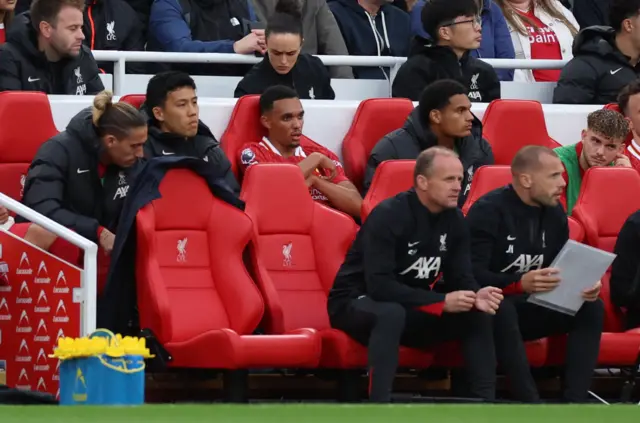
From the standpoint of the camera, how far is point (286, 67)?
9.55 m

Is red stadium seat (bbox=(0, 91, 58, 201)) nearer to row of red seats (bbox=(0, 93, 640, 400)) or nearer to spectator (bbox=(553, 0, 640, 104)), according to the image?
row of red seats (bbox=(0, 93, 640, 400))

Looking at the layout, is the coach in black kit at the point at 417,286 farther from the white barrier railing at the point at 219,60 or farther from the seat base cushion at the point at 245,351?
the white barrier railing at the point at 219,60

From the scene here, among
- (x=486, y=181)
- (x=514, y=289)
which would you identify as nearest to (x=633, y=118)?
(x=486, y=181)

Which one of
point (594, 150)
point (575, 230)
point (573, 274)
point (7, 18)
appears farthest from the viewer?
point (7, 18)

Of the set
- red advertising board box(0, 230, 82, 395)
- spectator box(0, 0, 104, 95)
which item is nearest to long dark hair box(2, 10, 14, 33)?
spectator box(0, 0, 104, 95)

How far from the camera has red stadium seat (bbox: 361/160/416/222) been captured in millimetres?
8656

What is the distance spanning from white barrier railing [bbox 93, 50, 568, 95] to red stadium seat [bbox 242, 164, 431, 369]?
1305 millimetres

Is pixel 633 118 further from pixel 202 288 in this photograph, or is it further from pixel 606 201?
pixel 202 288

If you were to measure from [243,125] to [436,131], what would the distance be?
42.1 inches

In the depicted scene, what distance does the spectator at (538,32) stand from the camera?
11344 mm
